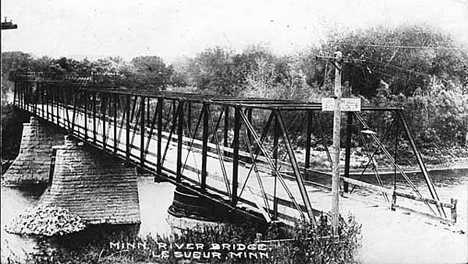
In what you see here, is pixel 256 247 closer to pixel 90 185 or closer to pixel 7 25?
pixel 7 25

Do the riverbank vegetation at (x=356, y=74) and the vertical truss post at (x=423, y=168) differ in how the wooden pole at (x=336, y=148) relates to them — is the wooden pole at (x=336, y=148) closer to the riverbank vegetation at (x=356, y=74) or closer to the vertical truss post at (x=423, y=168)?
the riverbank vegetation at (x=356, y=74)

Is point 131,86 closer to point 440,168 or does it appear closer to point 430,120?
point 430,120

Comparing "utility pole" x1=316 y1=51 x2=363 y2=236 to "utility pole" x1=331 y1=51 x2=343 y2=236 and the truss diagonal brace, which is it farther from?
the truss diagonal brace

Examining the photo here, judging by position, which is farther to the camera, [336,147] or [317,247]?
[336,147]

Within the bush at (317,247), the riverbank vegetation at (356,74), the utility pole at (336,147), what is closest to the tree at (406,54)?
the riverbank vegetation at (356,74)

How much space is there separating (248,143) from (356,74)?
18.3 meters

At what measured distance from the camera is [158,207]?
3122 cm

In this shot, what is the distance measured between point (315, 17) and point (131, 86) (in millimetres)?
22708

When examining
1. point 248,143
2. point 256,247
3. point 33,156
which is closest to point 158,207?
point 33,156

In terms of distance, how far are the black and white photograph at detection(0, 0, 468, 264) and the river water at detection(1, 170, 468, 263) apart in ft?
0.27

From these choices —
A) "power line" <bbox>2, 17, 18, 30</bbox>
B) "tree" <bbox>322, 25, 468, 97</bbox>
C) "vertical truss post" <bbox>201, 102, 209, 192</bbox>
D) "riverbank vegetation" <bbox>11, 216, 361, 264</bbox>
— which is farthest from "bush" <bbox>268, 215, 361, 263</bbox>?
"tree" <bbox>322, 25, 468, 97</bbox>

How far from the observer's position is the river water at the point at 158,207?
12.6 metres

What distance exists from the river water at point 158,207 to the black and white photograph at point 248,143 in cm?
8

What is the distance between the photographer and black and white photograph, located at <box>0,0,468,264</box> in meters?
13.0
